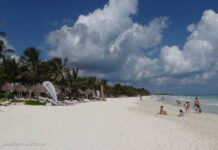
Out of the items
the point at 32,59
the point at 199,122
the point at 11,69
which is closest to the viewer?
the point at 199,122

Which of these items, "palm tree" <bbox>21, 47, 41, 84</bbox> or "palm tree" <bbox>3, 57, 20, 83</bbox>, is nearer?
"palm tree" <bbox>21, 47, 41, 84</bbox>

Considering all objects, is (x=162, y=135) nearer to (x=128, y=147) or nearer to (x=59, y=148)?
(x=128, y=147)

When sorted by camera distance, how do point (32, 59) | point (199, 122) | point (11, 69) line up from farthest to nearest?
point (11, 69), point (32, 59), point (199, 122)

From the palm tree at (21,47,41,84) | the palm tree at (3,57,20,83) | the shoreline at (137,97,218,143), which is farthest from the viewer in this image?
the palm tree at (3,57,20,83)

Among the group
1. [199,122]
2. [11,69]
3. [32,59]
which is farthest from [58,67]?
[199,122]

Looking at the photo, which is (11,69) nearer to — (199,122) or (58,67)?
(58,67)

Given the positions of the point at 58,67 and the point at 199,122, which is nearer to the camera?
the point at 199,122

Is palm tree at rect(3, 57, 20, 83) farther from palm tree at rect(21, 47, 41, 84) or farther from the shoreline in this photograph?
the shoreline

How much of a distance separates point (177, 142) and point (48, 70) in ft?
108

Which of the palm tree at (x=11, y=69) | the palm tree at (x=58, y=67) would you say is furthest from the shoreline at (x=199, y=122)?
the palm tree at (x=11, y=69)

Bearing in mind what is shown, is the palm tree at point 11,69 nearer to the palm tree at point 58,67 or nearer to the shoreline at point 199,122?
the palm tree at point 58,67

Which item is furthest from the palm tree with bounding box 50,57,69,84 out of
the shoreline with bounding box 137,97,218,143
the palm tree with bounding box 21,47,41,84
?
the shoreline with bounding box 137,97,218,143

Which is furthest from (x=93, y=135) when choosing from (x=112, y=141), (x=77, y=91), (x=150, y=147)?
(x=77, y=91)

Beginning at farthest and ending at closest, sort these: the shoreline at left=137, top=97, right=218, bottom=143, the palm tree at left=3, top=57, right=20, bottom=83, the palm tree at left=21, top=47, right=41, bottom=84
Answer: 1. the palm tree at left=3, top=57, right=20, bottom=83
2. the palm tree at left=21, top=47, right=41, bottom=84
3. the shoreline at left=137, top=97, right=218, bottom=143
